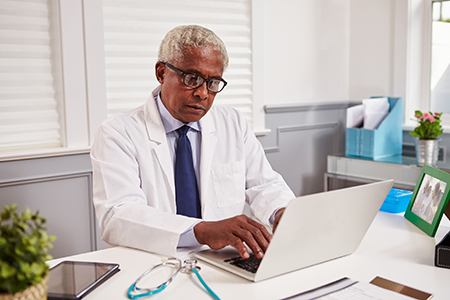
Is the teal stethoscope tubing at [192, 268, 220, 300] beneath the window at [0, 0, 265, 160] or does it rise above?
beneath

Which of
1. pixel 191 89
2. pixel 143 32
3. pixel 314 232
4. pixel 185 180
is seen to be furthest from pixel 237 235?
pixel 143 32

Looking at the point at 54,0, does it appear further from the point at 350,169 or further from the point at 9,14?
the point at 350,169

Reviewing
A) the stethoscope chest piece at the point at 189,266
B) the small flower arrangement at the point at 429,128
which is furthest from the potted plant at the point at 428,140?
the stethoscope chest piece at the point at 189,266

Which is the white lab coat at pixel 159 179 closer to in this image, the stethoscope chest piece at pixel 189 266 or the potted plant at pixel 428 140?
the stethoscope chest piece at pixel 189 266

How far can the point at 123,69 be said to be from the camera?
253 cm

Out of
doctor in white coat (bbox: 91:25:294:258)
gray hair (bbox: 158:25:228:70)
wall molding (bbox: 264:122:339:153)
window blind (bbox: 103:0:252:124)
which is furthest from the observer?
wall molding (bbox: 264:122:339:153)

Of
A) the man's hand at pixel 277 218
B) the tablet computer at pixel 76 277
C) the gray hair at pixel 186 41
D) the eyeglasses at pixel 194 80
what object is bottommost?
the tablet computer at pixel 76 277

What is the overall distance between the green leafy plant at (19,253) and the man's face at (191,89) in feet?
3.13

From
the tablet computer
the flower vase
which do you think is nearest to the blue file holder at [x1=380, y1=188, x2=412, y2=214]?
the tablet computer

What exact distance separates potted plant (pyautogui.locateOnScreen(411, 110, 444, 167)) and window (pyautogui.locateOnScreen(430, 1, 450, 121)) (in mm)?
455

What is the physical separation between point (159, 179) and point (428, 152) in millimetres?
1826

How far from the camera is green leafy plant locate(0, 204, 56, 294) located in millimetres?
643

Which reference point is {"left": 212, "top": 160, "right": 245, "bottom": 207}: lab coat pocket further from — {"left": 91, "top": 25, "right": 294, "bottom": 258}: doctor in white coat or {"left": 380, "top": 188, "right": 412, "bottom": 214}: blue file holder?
{"left": 380, "top": 188, "right": 412, "bottom": 214}: blue file holder

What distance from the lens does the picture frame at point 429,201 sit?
1.33m
